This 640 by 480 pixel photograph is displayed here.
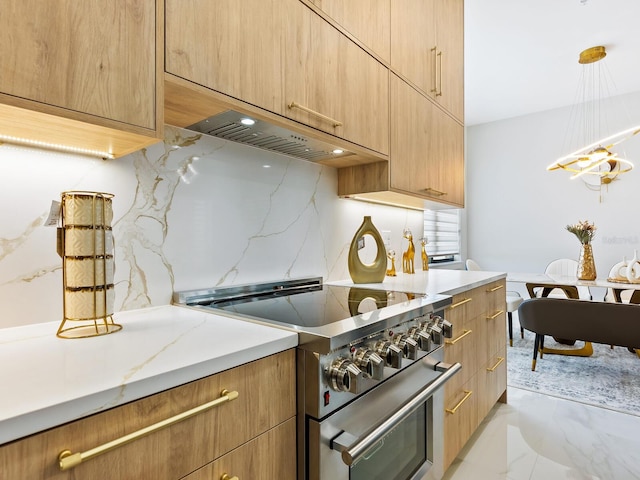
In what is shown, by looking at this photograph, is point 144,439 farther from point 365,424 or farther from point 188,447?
point 365,424

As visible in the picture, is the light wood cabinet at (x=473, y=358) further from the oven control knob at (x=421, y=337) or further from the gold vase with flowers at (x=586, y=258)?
the gold vase with flowers at (x=586, y=258)

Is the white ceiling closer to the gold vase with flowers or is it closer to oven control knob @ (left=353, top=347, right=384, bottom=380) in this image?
the gold vase with flowers

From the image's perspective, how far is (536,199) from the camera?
202 inches

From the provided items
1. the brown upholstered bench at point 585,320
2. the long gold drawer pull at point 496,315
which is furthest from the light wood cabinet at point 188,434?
the brown upholstered bench at point 585,320

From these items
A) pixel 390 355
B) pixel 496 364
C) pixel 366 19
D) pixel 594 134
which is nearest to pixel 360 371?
pixel 390 355

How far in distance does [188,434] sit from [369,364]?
0.49 metres

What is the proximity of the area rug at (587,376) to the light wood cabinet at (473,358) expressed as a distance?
59 cm

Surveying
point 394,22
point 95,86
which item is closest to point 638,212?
point 394,22

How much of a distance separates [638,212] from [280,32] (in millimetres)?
5169

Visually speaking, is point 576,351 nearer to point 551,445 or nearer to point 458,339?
point 551,445

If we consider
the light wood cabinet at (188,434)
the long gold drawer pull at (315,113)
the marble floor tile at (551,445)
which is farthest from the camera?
the marble floor tile at (551,445)

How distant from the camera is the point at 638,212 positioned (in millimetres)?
4383

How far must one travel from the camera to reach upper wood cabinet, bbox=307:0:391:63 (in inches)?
57.1

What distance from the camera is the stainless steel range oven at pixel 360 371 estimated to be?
2.90ft
